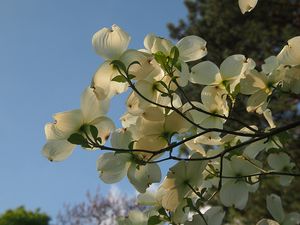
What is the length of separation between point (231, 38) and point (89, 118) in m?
5.80

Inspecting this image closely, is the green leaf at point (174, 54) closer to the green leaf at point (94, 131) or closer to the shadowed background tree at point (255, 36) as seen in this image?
the green leaf at point (94, 131)

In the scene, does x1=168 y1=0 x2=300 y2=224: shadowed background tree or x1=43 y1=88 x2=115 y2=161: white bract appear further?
x1=168 y1=0 x2=300 y2=224: shadowed background tree

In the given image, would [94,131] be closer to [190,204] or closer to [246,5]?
[190,204]

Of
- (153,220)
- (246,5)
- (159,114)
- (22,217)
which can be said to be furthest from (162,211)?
(22,217)

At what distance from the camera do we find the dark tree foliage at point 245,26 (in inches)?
235

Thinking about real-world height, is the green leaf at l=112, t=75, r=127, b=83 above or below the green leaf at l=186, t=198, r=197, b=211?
above

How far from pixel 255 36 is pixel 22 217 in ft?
30.3

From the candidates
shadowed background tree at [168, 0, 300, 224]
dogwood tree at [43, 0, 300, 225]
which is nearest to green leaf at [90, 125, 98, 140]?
dogwood tree at [43, 0, 300, 225]

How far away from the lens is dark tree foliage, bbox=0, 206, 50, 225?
12931mm

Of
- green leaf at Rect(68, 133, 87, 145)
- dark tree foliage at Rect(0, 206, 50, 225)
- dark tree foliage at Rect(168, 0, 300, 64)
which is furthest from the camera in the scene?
dark tree foliage at Rect(0, 206, 50, 225)

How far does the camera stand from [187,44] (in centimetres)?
79

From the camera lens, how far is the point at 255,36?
19.5 feet

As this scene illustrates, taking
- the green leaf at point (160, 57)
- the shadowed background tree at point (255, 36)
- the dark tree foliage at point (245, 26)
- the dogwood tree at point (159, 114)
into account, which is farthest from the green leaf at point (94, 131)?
the dark tree foliage at point (245, 26)

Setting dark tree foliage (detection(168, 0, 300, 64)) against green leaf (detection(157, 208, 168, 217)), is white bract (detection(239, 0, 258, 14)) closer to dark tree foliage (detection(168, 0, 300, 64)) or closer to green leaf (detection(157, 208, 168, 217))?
green leaf (detection(157, 208, 168, 217))
